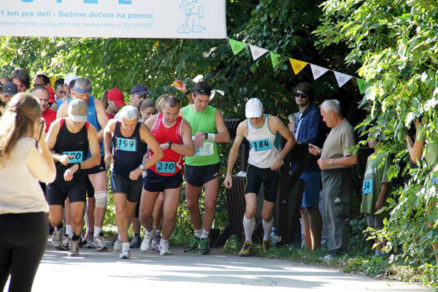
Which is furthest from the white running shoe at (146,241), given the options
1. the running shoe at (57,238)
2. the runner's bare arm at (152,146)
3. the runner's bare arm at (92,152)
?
the runner's bare arm at (92,152)

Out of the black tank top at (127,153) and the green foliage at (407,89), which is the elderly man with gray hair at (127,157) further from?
the green foliage at (407,89)

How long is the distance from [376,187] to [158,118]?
2.98 meters

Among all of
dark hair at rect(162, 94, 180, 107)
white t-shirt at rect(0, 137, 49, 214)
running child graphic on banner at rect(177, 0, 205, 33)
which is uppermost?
running child graphic on banner at rect(177, 0, 205, 33)

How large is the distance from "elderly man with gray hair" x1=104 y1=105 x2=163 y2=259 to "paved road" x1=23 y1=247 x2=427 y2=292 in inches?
20.2

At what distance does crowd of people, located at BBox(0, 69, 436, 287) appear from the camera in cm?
998

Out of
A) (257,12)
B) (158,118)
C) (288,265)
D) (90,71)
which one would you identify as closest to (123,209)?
(158,118)

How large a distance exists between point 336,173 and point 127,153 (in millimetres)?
2548

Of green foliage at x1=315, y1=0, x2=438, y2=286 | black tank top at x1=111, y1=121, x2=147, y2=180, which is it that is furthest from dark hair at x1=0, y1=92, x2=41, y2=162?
black tank top at x1=111, y1=121, x2=147, y2=180

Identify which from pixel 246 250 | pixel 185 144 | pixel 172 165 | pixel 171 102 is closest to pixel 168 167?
pixel 172 165

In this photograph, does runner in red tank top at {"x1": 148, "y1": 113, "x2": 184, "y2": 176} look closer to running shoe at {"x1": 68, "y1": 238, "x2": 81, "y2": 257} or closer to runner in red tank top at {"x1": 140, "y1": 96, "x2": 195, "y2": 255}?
runner in red tank top at {"x1": 140, "y1": 96, "x2": 195, "y2": 255}

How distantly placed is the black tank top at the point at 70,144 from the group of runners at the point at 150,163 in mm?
12

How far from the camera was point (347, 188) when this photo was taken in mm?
10117

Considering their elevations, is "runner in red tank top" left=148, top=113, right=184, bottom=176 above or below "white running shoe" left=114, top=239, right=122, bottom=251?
above

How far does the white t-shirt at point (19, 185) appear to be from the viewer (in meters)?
4.91
